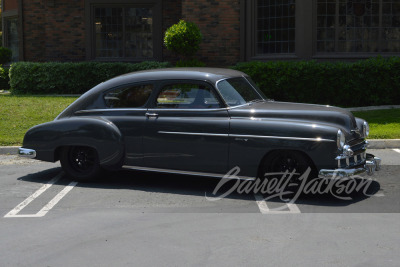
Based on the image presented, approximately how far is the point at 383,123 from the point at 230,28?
7.36 metres

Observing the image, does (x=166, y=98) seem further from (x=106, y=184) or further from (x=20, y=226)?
(x=20, y=226)

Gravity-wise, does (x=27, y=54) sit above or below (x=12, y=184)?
above

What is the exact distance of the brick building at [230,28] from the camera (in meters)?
18.1

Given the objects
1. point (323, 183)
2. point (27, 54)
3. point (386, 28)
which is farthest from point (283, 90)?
point (27, 54)

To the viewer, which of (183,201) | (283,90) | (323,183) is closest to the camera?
(183,201)

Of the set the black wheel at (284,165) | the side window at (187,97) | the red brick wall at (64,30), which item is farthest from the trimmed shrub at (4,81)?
the black wheel at (284,165)

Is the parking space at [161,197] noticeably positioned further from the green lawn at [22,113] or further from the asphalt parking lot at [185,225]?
the green lawn at [22,113]

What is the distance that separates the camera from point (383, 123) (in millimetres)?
13031

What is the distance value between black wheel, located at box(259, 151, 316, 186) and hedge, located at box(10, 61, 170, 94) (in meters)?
12.8

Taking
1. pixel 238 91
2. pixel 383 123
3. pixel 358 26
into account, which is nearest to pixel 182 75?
pixel 238 91

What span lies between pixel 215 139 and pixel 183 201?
88 cm

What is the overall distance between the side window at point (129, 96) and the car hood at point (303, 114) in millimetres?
1259

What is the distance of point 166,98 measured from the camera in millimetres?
7855

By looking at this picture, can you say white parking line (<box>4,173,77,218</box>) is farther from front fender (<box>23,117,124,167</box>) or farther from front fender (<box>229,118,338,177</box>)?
front fender (<box>229,118,338,177</box>)
